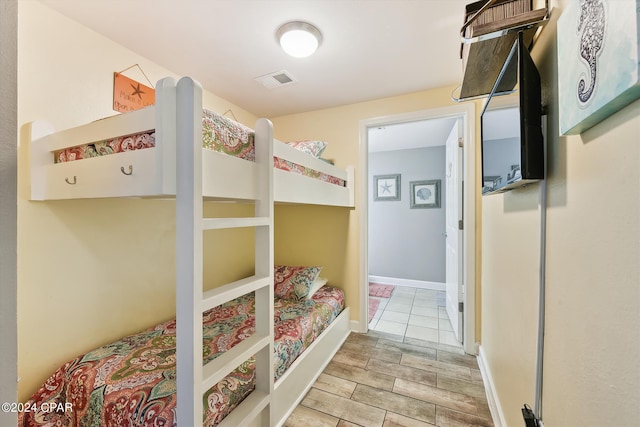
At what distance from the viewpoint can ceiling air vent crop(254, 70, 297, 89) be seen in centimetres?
211

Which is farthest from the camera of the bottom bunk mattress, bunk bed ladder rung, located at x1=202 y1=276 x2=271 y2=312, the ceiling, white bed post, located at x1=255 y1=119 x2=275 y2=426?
the ceiling

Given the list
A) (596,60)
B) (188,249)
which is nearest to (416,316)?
(188,249)

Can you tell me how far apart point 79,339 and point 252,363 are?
110 centimetres

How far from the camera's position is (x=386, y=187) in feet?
15.1

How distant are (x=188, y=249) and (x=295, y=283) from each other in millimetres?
1596

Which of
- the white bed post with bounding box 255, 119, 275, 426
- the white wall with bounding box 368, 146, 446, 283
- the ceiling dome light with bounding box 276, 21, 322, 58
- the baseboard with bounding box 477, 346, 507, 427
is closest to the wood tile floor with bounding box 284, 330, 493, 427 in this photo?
Result: the baseboard with bounding box 477, 346, 507, 427

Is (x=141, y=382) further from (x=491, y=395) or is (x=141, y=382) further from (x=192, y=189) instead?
(x=491, y=395)

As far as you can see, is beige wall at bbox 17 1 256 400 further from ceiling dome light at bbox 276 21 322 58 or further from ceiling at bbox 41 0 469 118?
ceiling dome light at bbox 276 21 322 58

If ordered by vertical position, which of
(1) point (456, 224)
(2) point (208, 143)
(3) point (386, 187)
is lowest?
(1) point (456, 224)

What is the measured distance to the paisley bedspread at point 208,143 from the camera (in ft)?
3.29

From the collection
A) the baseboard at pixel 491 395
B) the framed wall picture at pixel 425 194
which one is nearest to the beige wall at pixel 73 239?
the baseboard at pixel 491 395

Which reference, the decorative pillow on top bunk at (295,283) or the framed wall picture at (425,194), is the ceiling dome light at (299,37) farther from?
the framed wall picture at (425,194)

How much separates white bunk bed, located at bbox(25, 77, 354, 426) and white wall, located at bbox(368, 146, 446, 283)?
3270mm

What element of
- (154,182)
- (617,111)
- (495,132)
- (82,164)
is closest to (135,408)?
(154,182)
